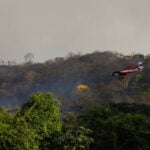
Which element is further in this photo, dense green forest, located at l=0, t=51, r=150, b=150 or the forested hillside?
the forested hillside

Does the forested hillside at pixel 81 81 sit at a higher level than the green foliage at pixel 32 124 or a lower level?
higher

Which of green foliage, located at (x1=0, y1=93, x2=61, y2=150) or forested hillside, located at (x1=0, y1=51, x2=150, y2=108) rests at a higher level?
forested hillside, located at (x1=0, y1=51, x2=150, y2=108)

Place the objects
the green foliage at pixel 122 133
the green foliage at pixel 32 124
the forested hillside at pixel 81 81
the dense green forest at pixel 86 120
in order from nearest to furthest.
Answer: the green foliage at pixel 32 124, the dense green forest at pixel 86 120, the green foliage at pixel 122 133, the forested hillside at pixel 81 81

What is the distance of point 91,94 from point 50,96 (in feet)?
359

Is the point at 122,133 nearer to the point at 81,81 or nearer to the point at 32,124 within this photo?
the point at 32,124

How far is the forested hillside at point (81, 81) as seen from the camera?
130837mm

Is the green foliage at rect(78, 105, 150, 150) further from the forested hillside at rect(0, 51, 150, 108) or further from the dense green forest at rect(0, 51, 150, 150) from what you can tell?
the forested hillside at rect(0, 51, 150, 108)

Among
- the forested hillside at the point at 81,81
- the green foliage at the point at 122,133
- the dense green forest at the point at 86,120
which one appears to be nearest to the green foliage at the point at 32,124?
the dense green forest at the point at 86,120

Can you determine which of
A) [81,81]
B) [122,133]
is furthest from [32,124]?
[81,81]

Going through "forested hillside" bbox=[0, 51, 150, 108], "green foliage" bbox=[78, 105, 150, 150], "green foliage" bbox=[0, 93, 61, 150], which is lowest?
"green foliage" bbox=[78, 105, 150, 150]

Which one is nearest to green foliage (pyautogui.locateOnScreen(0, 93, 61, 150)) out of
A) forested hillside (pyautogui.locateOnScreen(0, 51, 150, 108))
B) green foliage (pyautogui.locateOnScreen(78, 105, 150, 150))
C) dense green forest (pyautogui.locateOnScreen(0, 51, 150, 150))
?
dense green forest (pyautogui.locateOnScreen(0, 51, 150, 150))

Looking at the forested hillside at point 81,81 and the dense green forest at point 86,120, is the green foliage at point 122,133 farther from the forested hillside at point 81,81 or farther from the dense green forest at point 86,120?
the forested hillside at point 81,81

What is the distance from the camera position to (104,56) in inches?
7416

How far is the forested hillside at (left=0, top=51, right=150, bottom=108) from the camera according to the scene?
130837 millimetres
